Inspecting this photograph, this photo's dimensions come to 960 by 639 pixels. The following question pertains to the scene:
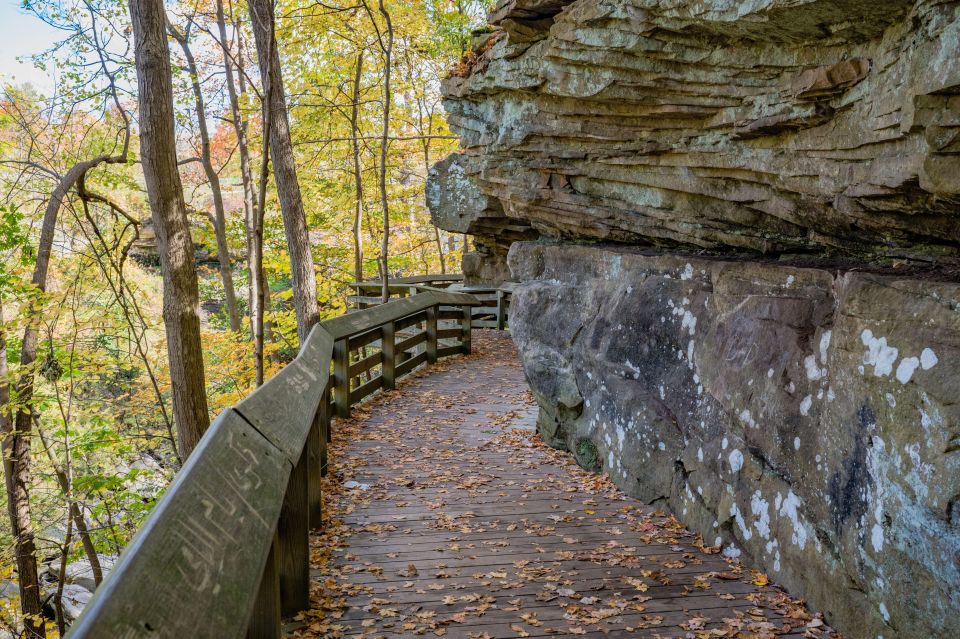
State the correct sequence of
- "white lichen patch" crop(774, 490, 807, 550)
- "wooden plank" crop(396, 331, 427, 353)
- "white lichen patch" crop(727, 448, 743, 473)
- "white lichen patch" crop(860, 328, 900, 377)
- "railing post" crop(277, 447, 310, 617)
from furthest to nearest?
1. "wooden plank" crop(396, 331, 427, 353)
2. "white lichen patch" crop(727, 448, 743, 473)
3. "white lichen patch" crop(774, 490, 807, 550)
4. "railing post" crop(277, 447, 310, 617)
5. "white lichen patch" crop(860, 328, 900, 377)

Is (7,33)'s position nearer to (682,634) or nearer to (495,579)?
(495,579)

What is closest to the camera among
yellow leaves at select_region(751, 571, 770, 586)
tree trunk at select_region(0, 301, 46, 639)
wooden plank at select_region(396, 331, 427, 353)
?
yellow leaves at select_region(751, 571, 770, 586)

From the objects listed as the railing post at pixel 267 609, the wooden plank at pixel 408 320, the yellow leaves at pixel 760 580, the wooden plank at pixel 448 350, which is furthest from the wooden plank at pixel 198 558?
the wooden plank at pixel 448 350

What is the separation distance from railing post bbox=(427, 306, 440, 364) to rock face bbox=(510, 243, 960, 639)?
4945 mm

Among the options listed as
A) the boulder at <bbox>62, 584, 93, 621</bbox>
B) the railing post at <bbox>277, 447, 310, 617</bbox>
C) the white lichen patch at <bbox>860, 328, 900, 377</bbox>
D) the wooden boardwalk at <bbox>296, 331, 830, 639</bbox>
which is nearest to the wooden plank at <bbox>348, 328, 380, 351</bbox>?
the wooden boardwalk at <bbox>296, 331, 830, 639</bbox>

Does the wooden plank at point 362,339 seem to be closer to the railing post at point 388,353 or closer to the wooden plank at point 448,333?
the railing post at point 388,353

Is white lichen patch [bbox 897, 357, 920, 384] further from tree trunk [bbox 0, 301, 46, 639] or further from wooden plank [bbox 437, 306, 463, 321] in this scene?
tree trunk [bbox 0, 301, 46, 639]

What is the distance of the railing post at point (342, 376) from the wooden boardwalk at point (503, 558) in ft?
1.68

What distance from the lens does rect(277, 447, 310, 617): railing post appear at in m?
3.43

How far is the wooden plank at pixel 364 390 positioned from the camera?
8664 millimetres

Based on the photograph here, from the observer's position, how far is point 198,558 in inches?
64.9

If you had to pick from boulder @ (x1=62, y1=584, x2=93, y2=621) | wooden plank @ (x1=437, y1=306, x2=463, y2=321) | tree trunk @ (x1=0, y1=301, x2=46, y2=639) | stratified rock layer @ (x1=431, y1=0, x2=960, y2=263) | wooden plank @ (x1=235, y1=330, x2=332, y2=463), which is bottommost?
boulder @ (x1=62, y1=584, x2=93, y2=621)

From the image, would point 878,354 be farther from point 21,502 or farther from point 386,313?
point 21,502

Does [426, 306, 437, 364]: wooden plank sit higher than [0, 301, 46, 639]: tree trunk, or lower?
higher
